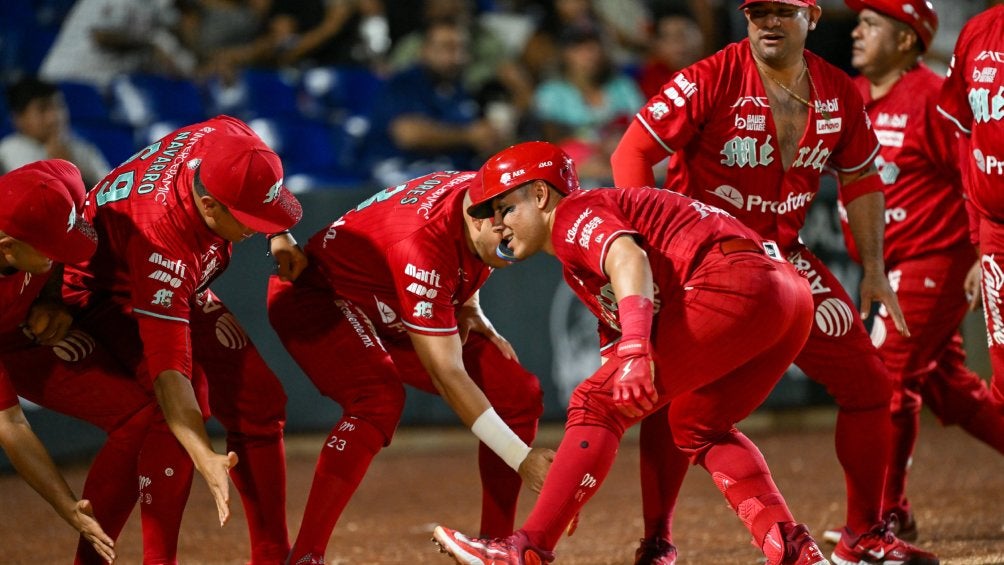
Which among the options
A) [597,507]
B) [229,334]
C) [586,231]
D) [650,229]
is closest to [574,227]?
[586,231]

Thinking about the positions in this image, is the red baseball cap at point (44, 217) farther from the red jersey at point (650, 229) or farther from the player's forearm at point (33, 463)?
the red jersey at point (650, 229)

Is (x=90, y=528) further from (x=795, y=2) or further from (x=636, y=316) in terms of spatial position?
(x=795, y=2)

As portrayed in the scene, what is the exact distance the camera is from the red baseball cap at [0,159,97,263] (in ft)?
13.7

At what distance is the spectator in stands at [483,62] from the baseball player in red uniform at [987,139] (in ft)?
18.0

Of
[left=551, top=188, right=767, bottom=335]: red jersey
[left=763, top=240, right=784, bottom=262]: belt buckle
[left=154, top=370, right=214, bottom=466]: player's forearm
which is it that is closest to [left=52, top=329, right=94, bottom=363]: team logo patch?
[left=154, top=370, right=214, bottom=466]: player's forearm

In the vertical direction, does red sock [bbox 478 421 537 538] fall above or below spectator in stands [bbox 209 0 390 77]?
above

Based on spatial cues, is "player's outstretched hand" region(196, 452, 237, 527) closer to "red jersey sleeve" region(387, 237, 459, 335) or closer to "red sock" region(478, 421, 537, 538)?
"red jersey sleeve" region(387, 237, 459, 335)

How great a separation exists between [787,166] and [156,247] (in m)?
2.43

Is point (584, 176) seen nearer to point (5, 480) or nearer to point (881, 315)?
point (881, 315)

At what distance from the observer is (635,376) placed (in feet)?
11.8

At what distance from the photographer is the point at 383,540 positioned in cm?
607

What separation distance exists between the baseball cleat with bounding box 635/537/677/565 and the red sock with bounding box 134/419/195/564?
1769 mm

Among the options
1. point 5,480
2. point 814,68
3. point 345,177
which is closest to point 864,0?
point 814,68

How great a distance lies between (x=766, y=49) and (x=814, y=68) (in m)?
0.27
